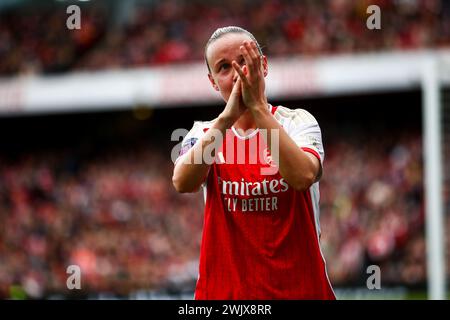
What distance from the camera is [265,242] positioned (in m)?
3.13

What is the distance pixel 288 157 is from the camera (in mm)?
2955

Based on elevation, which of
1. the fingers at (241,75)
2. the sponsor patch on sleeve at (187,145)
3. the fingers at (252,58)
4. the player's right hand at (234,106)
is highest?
the fingers at (252,58)

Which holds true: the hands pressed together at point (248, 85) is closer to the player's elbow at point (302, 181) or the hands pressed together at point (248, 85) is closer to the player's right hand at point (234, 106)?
the player's right hand at point (234, 106)

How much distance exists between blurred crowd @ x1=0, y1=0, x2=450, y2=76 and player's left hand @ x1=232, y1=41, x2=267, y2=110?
13.0 meters

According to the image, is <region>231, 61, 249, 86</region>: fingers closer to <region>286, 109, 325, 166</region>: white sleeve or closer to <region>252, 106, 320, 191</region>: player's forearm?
<region>252, 106, 320, 191</region>: player's forearm

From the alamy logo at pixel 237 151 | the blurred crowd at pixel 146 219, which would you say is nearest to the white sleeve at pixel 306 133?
the alamy logo at pixel 237 151

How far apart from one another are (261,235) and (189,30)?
1613cm

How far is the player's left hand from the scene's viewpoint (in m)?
2.95

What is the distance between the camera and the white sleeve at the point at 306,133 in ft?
10.3

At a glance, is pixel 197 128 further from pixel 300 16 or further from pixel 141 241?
pixel 300 16

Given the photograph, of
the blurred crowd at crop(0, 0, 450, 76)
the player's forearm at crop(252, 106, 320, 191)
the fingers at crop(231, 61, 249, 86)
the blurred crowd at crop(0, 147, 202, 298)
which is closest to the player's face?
the fingers at crop(231, 61, 249, 86)

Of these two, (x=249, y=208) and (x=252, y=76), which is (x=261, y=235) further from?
(x=252, y=76)

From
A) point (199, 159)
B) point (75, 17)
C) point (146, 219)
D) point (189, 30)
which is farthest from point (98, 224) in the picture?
point (199, 159)

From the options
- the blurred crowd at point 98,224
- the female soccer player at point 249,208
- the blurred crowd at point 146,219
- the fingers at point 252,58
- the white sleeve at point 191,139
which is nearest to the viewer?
the fingers at point 252,58
